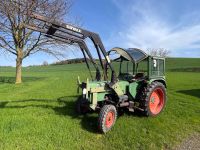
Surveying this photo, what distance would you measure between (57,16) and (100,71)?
11.9 m

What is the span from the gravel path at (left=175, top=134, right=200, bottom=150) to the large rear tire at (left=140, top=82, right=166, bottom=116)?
169 centimetres

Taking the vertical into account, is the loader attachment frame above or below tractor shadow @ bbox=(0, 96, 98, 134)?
above

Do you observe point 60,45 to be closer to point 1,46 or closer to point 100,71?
point 1,46

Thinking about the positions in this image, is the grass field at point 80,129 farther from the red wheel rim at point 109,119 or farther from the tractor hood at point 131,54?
the tractor hood at point 131,54

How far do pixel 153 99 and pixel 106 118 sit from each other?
104 inches

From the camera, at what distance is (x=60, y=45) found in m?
22.2

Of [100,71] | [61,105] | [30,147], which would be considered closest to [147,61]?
[100,71]

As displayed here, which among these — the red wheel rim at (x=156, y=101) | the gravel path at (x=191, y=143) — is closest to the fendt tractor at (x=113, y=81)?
the red wheel rim at (x=156, y=101)

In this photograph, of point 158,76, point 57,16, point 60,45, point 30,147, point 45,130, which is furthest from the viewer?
point 60,45

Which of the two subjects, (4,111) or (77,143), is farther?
(4,111)

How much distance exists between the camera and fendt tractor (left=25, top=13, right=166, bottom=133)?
7.71 meters

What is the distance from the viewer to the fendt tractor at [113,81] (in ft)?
25.3

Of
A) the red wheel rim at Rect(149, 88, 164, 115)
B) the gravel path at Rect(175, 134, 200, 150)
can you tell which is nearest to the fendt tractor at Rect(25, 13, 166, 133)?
the red wheel rim at Rect(149, 88, 164, 115)

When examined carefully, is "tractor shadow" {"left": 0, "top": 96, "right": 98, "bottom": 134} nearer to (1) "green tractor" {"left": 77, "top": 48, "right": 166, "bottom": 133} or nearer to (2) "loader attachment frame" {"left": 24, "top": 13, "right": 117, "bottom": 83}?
(1) "green tractor" {"left": 77, "top": 48, "right": 166, "bottom": 133}
